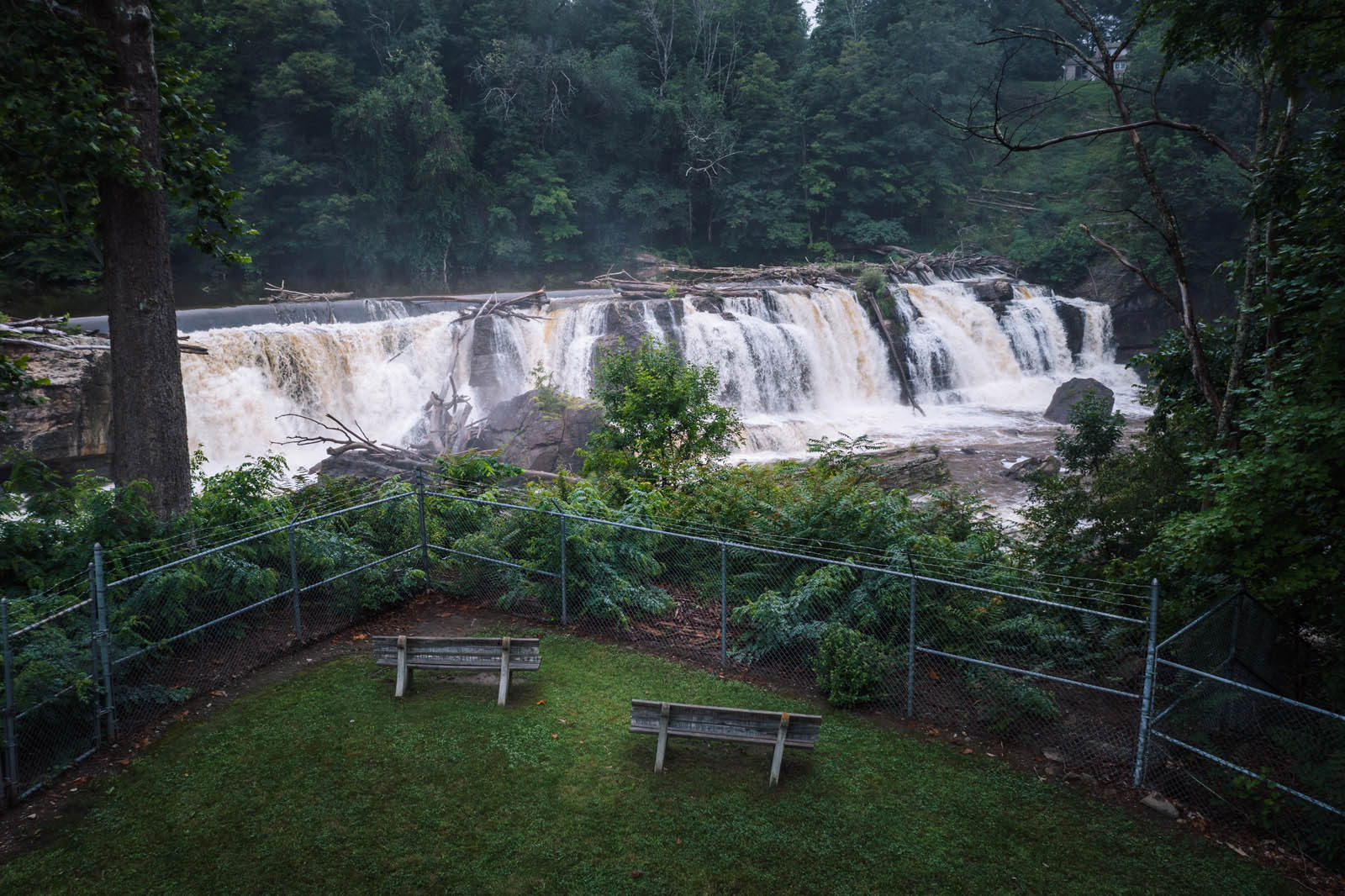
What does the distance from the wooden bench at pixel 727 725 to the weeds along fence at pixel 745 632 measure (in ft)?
4.45

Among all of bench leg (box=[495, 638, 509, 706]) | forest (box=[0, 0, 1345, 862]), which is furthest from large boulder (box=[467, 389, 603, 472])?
bench leg (box=[495, 638, 509, 706])

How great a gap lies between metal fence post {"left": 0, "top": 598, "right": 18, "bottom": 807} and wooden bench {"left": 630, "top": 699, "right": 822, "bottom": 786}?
4.40m

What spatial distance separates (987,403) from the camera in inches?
1160

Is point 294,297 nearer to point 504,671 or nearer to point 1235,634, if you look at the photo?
point 504,671

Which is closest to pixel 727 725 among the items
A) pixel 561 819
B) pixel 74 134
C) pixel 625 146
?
pixel 561 819

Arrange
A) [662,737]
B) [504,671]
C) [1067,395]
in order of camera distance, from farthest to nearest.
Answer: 1. [1067,395]
2. [504,671]
3. [662,737]

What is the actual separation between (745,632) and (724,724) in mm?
2665

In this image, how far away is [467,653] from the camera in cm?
773

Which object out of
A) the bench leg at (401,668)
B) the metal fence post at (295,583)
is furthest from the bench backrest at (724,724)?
the metal fence post at (295,583)

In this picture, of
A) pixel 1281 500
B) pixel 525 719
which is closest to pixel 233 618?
pixel 525 719

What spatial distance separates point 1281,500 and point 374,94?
117ft

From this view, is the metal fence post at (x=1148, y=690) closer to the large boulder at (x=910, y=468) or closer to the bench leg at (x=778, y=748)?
the bench leg at (x=778, y=748)

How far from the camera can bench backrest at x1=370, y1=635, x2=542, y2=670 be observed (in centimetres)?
766

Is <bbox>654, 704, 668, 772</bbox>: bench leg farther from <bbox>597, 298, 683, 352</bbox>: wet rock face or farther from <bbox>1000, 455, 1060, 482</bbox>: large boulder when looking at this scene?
<bbox>597, 298, 683, 352</bbox>: wet rock face
